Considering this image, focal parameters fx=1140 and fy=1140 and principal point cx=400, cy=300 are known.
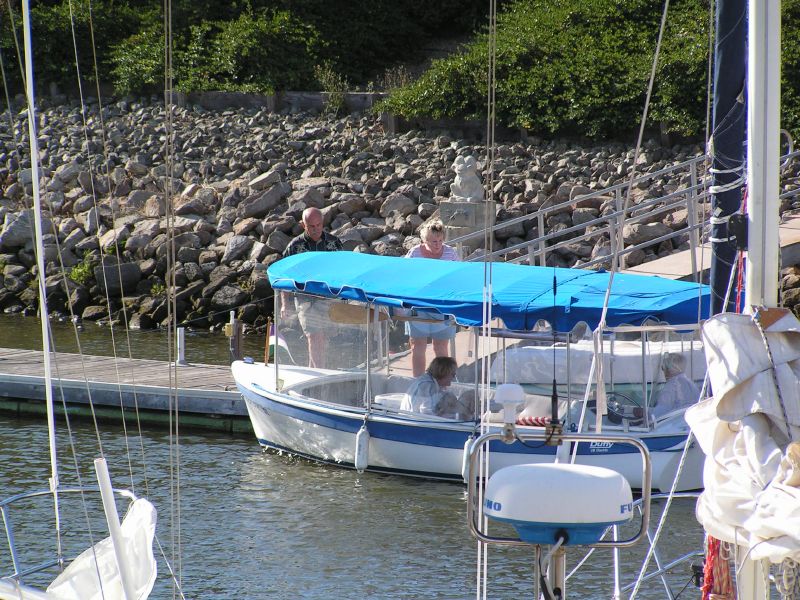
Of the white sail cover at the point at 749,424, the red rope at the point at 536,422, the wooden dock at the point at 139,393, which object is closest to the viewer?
the white sail cover at the point at 749,424

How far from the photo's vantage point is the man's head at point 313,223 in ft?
40.3

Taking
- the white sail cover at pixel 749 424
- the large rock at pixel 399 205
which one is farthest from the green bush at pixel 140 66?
the white sail cover at pixel 749 424

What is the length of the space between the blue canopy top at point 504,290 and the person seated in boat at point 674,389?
56 cm

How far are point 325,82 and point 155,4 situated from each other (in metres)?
7.16

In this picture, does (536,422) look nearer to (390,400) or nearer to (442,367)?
(442,367)

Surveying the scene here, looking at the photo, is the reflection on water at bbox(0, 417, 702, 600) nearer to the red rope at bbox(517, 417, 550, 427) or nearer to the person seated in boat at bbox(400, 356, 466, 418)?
the person seated in boat at bbox(400, 356, 466, 418)

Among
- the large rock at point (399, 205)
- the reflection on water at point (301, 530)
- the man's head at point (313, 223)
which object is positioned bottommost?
the reflection on water at point (301, 530)

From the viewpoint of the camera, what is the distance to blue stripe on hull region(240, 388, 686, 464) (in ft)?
32.2

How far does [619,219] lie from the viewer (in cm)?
1318

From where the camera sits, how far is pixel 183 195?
25469 millimetres

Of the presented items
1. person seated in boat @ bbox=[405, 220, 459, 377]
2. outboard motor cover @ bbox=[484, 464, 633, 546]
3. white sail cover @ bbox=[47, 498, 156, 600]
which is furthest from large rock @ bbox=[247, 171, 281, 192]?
outboard motor cover @ bbox=[484, 464, 633, 546]

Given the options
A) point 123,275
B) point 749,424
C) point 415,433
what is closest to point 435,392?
point 415,433

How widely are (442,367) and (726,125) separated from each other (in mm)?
4169

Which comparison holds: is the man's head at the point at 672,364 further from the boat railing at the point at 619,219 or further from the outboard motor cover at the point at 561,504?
the outboard motor cover at the point at 561,504
